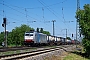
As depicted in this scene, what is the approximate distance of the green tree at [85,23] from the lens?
3450cm

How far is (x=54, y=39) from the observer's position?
7906 cm

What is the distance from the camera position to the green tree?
34.5 metres

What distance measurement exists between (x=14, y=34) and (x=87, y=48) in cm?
9519

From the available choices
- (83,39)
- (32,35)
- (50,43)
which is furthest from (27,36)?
(50,43)

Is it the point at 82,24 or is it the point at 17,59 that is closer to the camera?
the point at 17,59

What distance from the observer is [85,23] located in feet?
115

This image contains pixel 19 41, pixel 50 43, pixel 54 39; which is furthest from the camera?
pixel 19 41

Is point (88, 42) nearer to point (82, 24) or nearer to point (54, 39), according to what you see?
point (82, 24)

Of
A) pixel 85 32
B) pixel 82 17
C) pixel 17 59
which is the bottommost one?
pixel 17 59

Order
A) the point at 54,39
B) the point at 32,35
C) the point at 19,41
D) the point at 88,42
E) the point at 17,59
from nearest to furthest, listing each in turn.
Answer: the point at 17,59 < the point at 88,42 < the point at 32,35 < the point at 54,39 < the point at 19,41

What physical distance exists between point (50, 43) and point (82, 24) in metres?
39.3

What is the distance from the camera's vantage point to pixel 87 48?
113 feet

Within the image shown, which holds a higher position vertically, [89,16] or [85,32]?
[89,16]

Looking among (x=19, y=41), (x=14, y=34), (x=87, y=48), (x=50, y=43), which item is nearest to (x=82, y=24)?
(x=87, y=48)
